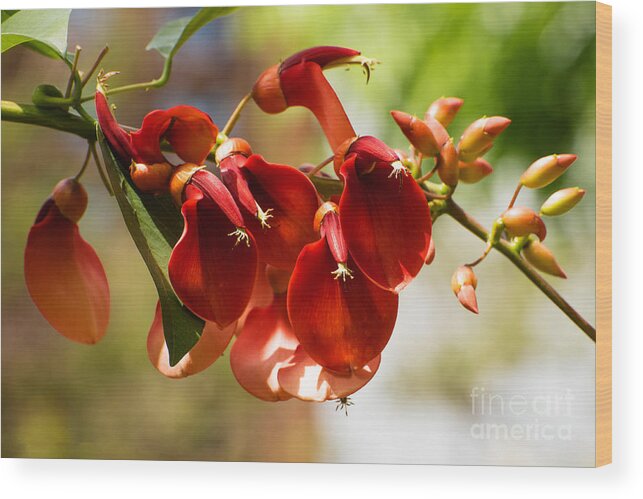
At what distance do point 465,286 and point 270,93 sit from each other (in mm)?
423

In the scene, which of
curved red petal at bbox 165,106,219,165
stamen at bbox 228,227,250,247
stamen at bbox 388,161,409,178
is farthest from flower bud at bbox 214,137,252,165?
stamen at bbox 388,161,409,178

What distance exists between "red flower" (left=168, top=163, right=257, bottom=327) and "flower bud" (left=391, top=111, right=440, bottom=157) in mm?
287

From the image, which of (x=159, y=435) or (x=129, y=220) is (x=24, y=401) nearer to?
(x=159, y=435)

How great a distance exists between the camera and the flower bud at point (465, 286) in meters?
1.42

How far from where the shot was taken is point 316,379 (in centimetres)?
138

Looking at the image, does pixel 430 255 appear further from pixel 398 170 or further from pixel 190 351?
pixel 190 351

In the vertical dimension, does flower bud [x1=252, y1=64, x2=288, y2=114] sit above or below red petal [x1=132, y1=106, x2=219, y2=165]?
above

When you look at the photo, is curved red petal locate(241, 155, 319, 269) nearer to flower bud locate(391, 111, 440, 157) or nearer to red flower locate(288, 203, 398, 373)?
red flower locate(288, 203, 398, 373)

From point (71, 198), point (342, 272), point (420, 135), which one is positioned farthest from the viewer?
point (71, 198)

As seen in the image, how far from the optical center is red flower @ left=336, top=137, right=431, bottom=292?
4.20ft

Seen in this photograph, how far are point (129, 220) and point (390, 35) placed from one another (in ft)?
1.64

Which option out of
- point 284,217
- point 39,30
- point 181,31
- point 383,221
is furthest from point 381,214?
point 39,30

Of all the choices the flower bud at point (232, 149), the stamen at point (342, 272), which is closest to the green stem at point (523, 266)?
the stamen at point (342, 272)

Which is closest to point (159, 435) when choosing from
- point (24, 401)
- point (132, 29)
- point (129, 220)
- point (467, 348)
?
point (24, 401)
